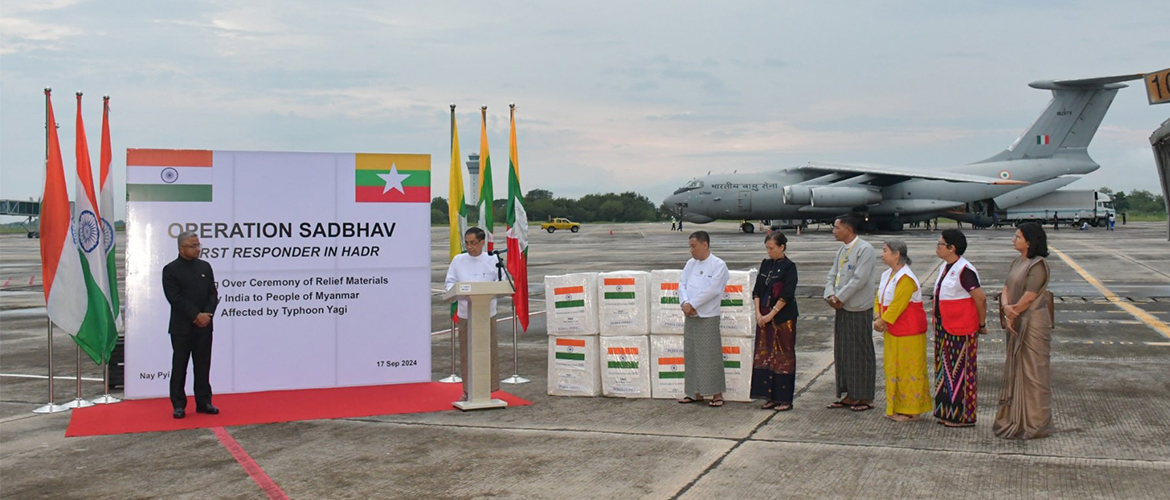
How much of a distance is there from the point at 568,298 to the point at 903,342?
327cm

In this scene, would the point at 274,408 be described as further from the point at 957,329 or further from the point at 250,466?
the point at 957,329

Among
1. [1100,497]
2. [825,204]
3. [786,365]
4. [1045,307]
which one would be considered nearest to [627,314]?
[786,365]

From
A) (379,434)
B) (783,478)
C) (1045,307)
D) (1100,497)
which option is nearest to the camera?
(1100,497)

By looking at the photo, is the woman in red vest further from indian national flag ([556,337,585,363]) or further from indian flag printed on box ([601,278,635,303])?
indian national flag ([556,337,585,363])

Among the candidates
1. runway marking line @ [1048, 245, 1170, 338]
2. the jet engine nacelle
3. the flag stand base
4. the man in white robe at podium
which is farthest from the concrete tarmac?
the jet engine nacelle

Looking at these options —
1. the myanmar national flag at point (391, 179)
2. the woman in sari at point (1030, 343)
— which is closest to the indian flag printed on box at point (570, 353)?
the myanmar national flag at point (391, 179)

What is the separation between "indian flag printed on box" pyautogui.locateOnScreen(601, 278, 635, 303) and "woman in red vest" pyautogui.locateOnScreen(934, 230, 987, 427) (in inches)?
113

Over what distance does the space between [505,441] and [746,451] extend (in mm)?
1853

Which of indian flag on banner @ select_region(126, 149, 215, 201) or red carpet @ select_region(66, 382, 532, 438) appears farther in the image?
indian flag on banner @ select_region(126, 149, 215, 201)

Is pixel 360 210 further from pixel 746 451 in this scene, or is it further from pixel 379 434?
pixel 746 451

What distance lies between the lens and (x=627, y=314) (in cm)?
917

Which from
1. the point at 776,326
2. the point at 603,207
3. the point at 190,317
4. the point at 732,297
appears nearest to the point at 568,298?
the point at 732,297

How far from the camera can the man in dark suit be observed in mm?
8289

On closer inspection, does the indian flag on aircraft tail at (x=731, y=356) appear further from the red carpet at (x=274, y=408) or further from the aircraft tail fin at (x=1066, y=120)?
the aircraft tail fin at (x=1066, y=120)
